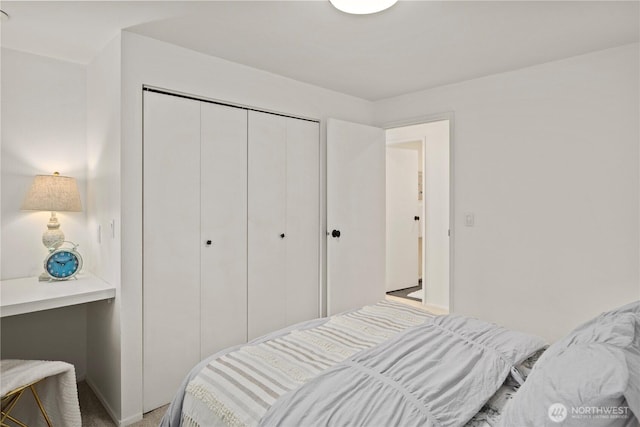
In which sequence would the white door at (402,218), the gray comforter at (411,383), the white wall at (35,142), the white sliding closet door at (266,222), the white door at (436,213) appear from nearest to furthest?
the gray comforter at (411,383) < the white wall at (35,142) < the white sliding closet door at (266,222) < the white door at (436,213) < the white door at (402,218)

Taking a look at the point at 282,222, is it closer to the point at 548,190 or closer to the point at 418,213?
the point at 548,190

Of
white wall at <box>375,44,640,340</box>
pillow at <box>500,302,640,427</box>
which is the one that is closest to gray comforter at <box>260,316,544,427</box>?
pillow at <box>500,302,640,427</box>

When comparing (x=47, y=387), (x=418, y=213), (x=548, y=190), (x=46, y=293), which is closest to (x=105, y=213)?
(x=46, y=293)

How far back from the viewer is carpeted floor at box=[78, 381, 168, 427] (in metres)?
2.40

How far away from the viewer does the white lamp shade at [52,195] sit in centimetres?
252

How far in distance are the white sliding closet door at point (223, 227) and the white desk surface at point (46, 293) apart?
0.67 meters

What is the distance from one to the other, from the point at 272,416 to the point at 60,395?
→ 5.02 feet

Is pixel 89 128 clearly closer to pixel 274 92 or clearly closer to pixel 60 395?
pixel 274 92

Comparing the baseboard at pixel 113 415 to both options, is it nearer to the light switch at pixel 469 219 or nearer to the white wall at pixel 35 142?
the white wall at pixel 35 142

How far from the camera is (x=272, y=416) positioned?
1.28 metres

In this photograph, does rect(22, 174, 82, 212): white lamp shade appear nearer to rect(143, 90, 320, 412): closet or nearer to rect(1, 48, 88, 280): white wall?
rect(1, 48, 88, 280): white wall

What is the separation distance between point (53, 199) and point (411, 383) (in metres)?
2.53

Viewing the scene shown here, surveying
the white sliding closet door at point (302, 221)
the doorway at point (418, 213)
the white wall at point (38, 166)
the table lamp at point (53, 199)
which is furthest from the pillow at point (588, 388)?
the doorway at point (418, 213)

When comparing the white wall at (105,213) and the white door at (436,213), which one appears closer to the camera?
the white wall at (105,213)
